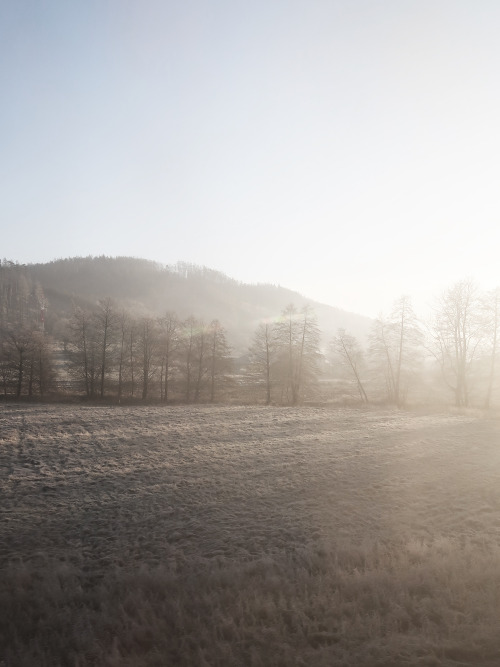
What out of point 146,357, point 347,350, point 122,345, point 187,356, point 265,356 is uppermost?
point 347,350

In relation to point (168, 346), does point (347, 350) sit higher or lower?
higher

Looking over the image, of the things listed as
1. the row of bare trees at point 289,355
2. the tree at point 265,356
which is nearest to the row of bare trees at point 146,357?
the tree at point 265,356

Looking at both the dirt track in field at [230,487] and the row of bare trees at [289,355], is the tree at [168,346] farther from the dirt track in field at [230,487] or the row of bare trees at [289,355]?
the dirt track in field at [230,487]

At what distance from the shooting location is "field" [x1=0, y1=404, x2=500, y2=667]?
5.83 meters

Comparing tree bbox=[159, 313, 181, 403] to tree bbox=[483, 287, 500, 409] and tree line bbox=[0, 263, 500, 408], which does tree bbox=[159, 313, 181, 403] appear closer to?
tree line bbox=[0, 263, 500, 408]

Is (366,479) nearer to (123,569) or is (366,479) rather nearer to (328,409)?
(123,569)

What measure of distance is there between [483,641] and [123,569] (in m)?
7.68

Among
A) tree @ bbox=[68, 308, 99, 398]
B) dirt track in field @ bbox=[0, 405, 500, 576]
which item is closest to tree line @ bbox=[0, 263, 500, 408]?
tree @ bbox=[68, 308, 99, 398]

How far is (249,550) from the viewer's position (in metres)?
10.0

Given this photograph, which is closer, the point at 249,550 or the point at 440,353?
the point at 249,550

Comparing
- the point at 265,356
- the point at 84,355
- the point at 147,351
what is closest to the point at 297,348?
the point at 265,356

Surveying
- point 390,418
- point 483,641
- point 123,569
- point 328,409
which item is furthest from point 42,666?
point 328,409

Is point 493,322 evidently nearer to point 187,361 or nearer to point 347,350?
point 347,350

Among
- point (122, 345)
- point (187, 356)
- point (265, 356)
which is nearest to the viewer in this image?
point (187, 356)
